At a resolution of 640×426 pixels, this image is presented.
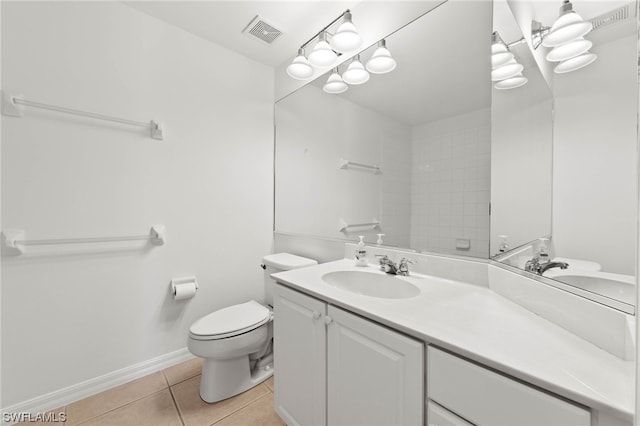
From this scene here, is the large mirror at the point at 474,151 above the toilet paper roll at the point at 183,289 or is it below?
above

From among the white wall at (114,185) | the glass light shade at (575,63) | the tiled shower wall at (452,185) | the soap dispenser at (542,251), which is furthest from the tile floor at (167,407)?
the glass light shade at (575,63)

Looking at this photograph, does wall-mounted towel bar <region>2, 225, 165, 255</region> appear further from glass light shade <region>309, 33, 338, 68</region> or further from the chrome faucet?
glass light shade <region>309, 33, 338, 68</region>

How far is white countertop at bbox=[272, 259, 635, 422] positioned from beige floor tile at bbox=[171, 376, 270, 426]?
90 cm

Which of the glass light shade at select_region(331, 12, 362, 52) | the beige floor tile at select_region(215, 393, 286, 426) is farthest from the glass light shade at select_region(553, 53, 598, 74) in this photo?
the beige floor tile at select_region(215, 393, 286, 426)

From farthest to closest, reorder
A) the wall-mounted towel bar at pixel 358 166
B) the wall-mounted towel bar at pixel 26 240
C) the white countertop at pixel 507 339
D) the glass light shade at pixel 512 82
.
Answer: the wall-mounted towel bar at pixel 358 166
the wall-mounted towel bar at pixel 26 240
the glass light shade at pixel 512 82
the white countertop at pixel 507 339

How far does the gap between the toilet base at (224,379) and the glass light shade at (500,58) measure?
77.6 inches

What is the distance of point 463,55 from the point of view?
1130mm

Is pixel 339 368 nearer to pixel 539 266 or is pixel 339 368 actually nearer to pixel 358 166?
pixel 539 266

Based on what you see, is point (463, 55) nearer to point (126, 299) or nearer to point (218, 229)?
point (218, 229)

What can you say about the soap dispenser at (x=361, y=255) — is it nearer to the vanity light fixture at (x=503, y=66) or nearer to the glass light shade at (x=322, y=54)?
the vanity light fixture at (x=503, y=66)

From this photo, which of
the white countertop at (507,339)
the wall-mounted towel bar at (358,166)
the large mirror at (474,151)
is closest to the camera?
the white countertop at (507,339)

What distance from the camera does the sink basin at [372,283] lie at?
1149mm

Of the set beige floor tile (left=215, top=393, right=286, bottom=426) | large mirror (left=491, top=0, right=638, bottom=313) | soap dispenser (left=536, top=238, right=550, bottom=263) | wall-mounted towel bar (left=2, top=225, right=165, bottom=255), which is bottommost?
beige floor tile (left=215, top=393, right=286, bottom=426)

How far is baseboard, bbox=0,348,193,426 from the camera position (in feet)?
4.12
